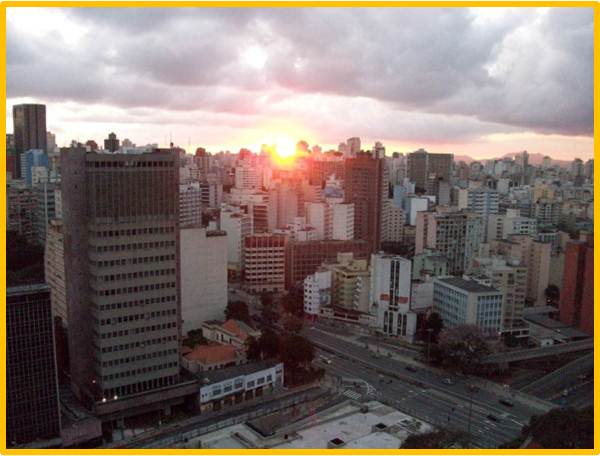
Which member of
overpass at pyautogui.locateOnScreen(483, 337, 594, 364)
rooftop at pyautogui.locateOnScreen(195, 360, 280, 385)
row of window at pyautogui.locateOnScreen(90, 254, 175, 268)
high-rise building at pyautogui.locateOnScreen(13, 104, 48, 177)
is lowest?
overpass at pyautogui.locateOnScreen(483, 337, 594, 364)

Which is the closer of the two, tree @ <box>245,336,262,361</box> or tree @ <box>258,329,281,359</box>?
tree @ <box>258,329,281,359</box>

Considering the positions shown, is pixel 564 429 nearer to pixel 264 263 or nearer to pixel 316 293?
pixel 316 293

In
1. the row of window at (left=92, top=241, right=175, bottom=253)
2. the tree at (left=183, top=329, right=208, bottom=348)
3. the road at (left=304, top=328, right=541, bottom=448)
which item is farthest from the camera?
the tree at (left=183, top=329, right=208, bottom=348)

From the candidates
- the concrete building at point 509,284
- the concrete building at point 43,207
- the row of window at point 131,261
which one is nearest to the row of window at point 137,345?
the row of window at point 131,261

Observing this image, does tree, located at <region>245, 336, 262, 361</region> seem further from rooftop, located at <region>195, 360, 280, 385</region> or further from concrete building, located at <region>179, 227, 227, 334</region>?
concrete building, located at <region>179, 227, 227, 334</region>

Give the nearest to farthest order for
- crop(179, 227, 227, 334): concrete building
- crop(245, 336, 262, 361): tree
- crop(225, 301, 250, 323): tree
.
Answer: crop(245, 336, 262, 361): tree < crop(179, 227, 227, 334): concrete building < crop(225, 301, 250, 323): tree

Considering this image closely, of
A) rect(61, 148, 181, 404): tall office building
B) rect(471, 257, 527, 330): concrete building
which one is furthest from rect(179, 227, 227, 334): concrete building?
rect(471, 257, 527, 330): concrete building

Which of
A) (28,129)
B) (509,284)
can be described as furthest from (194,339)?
(28,129)
